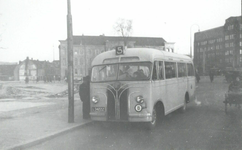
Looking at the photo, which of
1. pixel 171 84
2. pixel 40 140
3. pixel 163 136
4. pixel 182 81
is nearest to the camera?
pixel 40 140

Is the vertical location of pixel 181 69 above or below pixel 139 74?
above

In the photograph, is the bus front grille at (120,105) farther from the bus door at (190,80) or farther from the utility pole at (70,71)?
the bus door at (190,80)

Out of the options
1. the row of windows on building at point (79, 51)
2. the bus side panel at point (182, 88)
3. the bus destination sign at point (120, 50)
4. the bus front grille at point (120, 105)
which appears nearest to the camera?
Answer: the bus front grille at point (120, 105)

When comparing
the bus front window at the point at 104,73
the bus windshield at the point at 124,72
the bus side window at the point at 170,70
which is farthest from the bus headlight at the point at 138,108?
the bus side window at the point at 170,70

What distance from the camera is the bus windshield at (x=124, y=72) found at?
8.40 m

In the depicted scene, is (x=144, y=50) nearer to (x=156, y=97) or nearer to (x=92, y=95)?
(x=156, y=97)

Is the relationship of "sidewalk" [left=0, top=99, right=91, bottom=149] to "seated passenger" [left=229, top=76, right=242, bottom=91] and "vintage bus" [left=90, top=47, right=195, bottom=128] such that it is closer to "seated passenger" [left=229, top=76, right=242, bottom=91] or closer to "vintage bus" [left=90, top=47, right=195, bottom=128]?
"vintage bus" [left=90, top=47, right=195, bottom=128]

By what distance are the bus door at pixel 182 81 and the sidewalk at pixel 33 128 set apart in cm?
403

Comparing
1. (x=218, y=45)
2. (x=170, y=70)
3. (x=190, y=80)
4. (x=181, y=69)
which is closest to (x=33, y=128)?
(x=170, y=70)

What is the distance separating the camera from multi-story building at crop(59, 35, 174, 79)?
86.8 meters

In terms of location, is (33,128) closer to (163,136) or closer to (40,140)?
(40,140)

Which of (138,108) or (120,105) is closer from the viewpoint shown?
(138,108)

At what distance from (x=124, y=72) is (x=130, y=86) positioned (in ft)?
1.85

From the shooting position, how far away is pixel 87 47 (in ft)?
301
